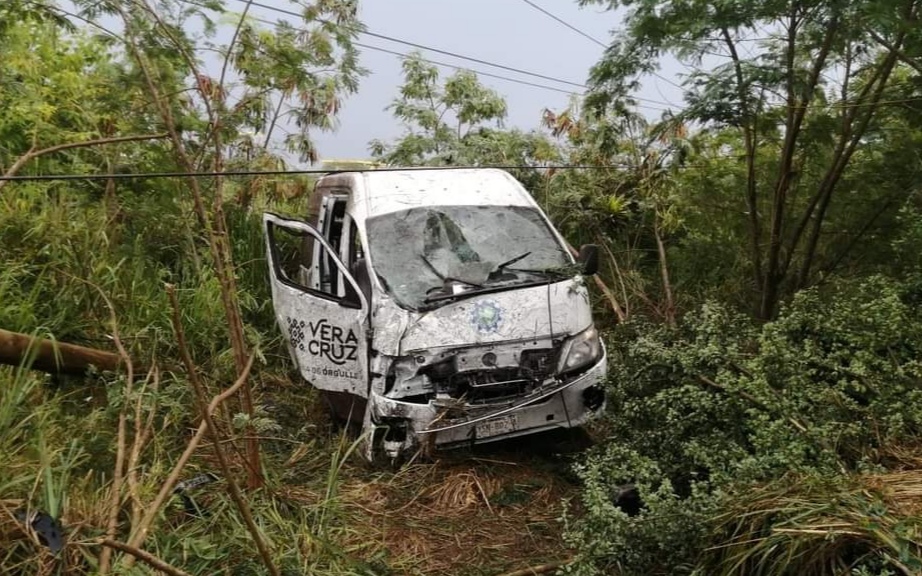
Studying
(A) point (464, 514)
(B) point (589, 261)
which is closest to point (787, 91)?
(B) point (589, 261)

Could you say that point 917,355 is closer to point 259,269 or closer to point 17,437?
point 17,437

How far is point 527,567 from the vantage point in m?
3.91

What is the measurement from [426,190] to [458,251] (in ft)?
2.47

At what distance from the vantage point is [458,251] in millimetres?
5434

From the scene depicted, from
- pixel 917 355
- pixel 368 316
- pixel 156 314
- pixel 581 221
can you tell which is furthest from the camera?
pixel 581 221

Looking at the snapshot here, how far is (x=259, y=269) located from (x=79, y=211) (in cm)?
193

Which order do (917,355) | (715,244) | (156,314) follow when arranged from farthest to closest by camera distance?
(715,244) < (156,314) < (917,355)

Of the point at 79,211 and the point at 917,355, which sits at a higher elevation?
the point at 79,211

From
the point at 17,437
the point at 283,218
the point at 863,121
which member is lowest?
the point at 17,437

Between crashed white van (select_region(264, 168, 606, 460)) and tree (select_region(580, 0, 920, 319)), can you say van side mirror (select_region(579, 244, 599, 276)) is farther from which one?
tree (select_region(580, 0, 920, 319))

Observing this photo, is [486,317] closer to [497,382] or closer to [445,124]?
[497,382]

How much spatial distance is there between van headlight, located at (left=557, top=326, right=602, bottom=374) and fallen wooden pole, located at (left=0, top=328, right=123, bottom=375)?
295 cm

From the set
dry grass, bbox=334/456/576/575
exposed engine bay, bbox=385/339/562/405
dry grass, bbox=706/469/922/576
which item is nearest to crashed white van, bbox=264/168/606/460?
exposed engine bay, bbox=385/339/562/405

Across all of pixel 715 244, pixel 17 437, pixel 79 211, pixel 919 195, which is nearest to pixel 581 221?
pixel 715 244
